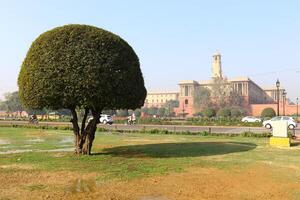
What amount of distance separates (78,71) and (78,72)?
41 millimetres

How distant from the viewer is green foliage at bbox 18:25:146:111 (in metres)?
15.2

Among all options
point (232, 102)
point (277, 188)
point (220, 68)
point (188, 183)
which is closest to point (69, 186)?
point (188, 183)

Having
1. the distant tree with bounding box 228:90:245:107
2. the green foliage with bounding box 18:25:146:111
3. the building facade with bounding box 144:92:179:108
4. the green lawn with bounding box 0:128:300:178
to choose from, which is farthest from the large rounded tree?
the building facade with bounding box 144:92:179:108

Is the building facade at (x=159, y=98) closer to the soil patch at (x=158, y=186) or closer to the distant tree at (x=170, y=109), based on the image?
A: the distant tree at (x=170, y=109)

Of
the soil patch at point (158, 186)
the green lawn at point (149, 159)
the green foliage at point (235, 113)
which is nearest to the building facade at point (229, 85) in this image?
the green foliage at point (235, 113)

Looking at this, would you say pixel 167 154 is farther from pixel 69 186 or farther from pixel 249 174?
pixel 69 186

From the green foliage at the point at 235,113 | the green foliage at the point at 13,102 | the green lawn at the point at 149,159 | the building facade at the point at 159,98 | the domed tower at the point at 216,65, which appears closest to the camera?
the green lawn at the point at 149,159

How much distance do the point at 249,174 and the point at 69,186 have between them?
233 inches

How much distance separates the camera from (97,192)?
32.0ft

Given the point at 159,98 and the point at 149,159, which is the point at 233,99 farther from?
the point at 149,159

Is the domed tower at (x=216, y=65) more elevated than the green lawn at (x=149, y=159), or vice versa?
the domed tower at (x=216, y=65)

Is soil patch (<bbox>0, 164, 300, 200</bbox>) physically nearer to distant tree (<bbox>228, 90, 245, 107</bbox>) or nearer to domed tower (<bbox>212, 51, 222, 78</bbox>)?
distant tree (<bbox>228, 90, 245, 107</bbox>)

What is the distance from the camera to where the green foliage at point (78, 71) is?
15195 millimetres

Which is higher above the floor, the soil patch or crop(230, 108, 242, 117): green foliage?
crop(230, 108, 242, 117): green foliage
